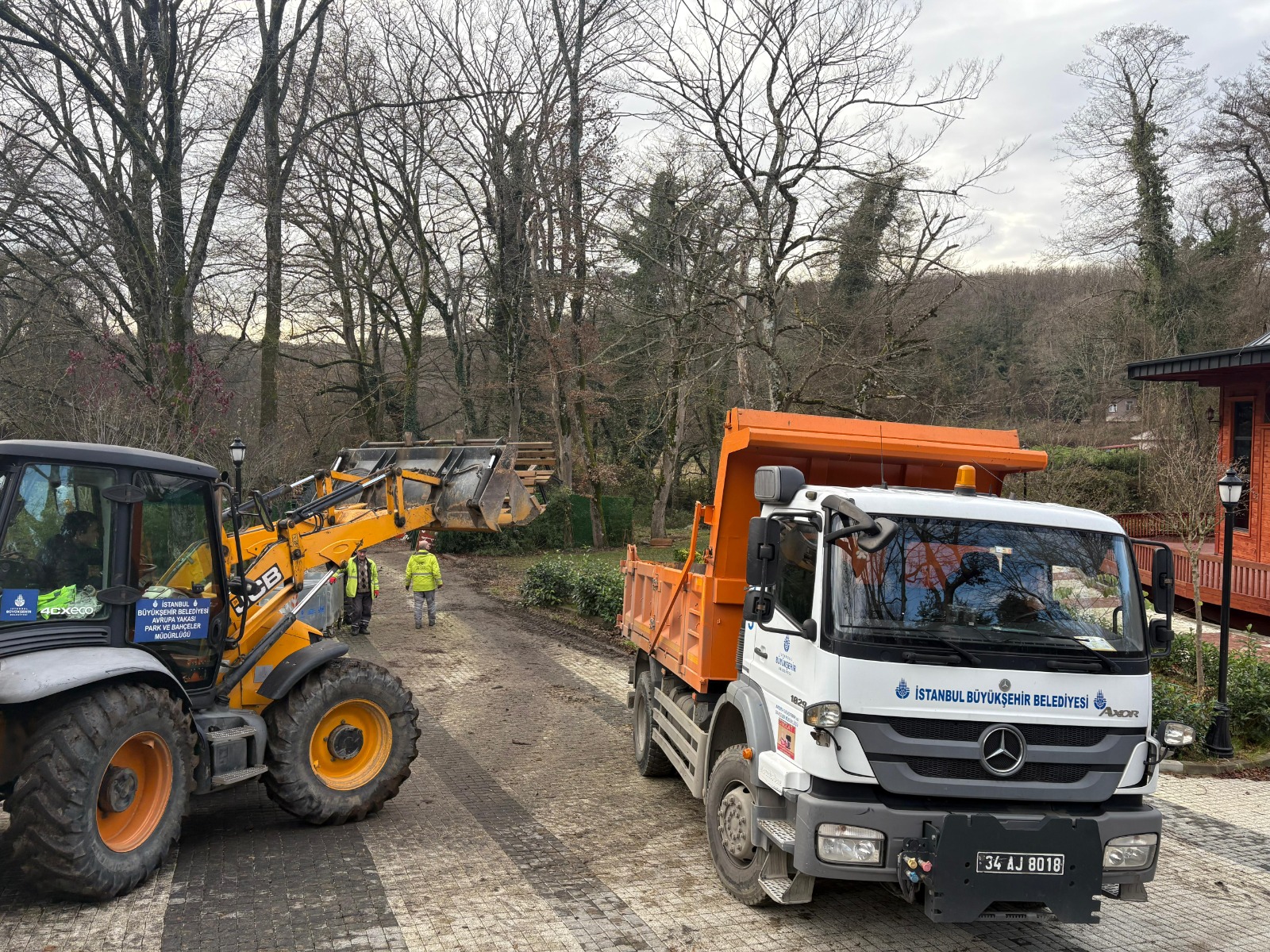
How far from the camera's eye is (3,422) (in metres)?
17.9

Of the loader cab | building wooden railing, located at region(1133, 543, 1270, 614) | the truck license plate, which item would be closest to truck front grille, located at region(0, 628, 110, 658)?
the loader cab

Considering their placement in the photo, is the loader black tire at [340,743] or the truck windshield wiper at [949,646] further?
the loader black tire at [340,743]

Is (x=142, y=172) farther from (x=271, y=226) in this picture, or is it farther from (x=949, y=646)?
(x=949, y=646)

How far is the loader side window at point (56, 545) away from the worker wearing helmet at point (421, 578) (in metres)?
10.9

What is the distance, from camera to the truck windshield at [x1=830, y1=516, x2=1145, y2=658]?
15.8 feet

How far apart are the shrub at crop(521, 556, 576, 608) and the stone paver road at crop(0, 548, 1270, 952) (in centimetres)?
1027

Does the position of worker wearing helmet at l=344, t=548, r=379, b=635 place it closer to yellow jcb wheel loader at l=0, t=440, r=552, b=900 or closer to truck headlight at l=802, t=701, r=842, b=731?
yellow jcb wheel loader at l=0, t=440, r=552, b=900

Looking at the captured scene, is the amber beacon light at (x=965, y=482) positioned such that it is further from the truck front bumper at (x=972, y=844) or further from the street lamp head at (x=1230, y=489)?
the street lamp head at (x=1230, y=489)

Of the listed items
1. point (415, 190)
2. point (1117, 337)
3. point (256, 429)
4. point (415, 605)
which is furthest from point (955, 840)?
point (1117, 337)

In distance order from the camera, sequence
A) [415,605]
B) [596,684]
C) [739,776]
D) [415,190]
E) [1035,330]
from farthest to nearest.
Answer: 1. [1035,330]
2. [415,190]
3. [415,605]
4. [596,684]
5. [739,776]

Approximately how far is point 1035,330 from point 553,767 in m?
43.7

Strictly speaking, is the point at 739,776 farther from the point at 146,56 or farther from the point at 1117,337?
the point at 1117,337

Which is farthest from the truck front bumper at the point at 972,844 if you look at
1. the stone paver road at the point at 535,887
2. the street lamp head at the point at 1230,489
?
the street lamp head at the point at 1230,489

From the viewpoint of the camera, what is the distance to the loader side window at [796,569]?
202 inches
